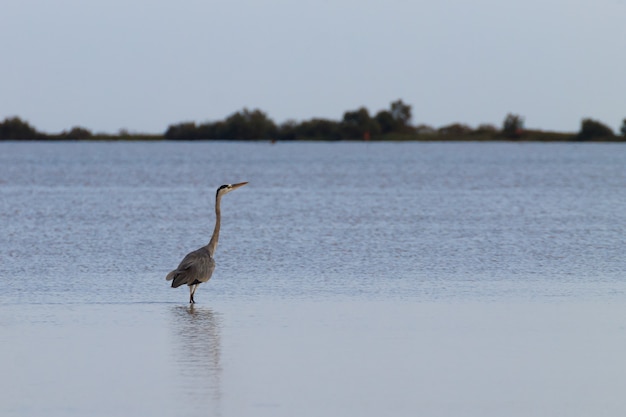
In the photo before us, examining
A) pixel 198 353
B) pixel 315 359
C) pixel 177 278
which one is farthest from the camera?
pixel 177 278

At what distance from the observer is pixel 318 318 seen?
424 inches

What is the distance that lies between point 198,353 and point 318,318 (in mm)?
1904

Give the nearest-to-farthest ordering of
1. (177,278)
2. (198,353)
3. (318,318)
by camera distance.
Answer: (198,353) < (318,318) < (177,278)

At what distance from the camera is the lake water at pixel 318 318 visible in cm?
757

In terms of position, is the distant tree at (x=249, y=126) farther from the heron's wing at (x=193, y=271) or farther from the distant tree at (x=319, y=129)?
the heron's wing at (x=193, y=271)

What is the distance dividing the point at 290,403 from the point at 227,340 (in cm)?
237

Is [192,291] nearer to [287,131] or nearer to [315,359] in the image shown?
[315,359]

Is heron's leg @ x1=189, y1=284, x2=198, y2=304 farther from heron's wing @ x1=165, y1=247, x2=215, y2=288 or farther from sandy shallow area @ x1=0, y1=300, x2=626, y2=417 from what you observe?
sandy shallow area @ x1=0, y1=300, x2=626, y2=417

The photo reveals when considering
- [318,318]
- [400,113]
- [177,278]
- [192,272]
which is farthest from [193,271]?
[400,113]

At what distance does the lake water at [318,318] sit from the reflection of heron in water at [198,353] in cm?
2

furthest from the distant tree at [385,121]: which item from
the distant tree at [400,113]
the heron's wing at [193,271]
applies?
the heron's wing at [193,271]

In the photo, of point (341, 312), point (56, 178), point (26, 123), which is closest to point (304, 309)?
point (341, 312)

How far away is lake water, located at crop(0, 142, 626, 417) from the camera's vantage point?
757 cm

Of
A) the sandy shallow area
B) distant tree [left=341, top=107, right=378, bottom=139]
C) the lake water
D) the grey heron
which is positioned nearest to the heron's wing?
the grey heron
